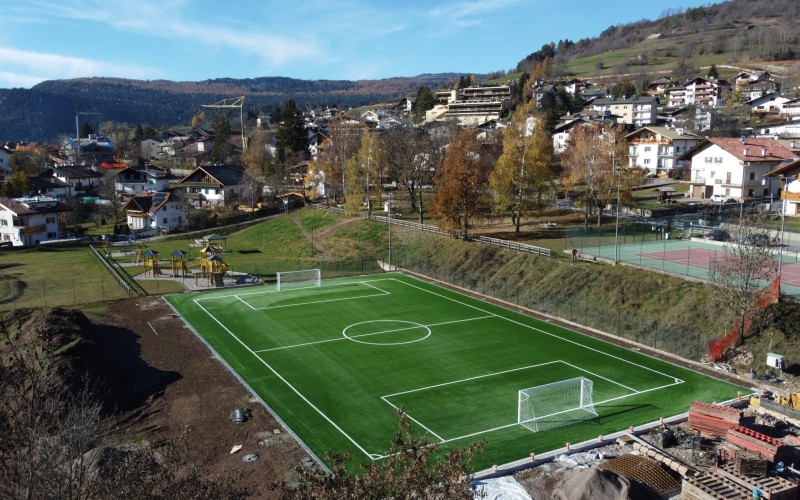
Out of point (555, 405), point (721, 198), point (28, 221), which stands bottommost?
point (555, 405)

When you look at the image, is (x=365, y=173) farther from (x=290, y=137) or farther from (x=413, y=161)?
(x=290, y=137)

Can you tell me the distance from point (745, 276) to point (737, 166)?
41933mm

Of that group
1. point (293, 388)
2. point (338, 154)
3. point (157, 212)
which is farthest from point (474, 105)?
point (293, 388)

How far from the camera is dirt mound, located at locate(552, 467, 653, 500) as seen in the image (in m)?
18.6

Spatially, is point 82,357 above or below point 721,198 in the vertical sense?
below

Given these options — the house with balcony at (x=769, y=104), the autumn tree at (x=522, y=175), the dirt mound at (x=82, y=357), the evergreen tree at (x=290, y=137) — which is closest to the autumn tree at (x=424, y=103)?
the evergreen tree at (x=290, y=137)

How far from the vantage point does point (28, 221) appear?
249 ft

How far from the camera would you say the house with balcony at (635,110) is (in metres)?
125

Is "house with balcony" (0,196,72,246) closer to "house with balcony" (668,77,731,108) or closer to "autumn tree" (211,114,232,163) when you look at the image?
"autumn tree" (211,114,232,163)

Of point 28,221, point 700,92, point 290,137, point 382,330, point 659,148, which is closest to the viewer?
point 382,330

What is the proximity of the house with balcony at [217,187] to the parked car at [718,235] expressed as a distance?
6022cm

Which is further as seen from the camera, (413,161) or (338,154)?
(338,154)

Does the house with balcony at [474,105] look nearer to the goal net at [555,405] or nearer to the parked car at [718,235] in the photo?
the parked car at [718,235]

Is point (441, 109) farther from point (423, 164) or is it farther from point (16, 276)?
point (16, 276)
